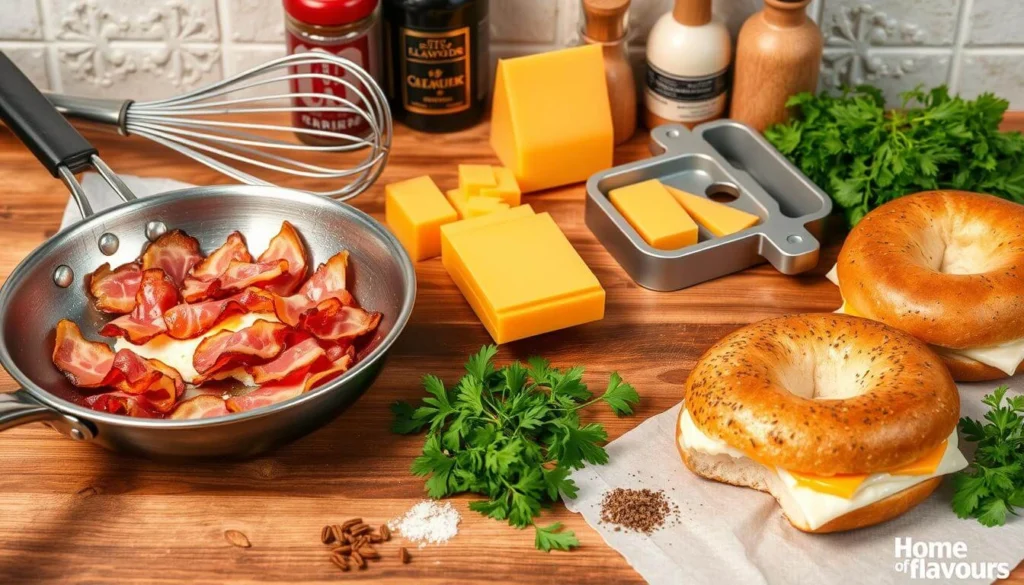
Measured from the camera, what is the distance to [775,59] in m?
1.60

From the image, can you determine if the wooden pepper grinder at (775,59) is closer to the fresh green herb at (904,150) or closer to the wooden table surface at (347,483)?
the fresh green herb at (904,150)

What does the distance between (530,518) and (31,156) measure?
102 centimetres

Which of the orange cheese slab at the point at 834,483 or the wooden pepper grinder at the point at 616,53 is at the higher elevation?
Result: the wooden pepper grinder at the point at 616,53

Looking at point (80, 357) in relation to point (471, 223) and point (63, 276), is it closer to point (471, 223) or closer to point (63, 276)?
point (63, 276)

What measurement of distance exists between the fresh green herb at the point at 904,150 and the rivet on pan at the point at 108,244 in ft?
3.02

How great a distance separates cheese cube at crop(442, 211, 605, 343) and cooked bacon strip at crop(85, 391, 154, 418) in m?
0.41

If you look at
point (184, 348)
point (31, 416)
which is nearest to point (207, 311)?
point (184, 348)

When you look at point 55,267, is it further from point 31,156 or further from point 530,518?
point 530,518

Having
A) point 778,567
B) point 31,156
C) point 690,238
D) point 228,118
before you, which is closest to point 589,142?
point 690,238

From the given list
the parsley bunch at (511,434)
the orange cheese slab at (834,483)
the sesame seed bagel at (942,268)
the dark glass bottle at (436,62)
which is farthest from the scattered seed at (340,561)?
the dark glass bottle at (436,62)

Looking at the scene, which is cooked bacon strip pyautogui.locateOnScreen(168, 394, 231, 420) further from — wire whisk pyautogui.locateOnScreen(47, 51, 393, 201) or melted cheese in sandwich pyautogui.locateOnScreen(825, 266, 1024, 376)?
melted cheese in sandwich pyautogui.locateOnScreen(825, 266, 1024, 376)

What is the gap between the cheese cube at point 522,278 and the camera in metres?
1.34

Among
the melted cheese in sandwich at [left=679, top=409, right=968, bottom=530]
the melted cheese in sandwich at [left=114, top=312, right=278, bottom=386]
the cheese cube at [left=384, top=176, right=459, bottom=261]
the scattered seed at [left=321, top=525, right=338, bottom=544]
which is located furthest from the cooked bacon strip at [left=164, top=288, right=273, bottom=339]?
the melted cheese in sandwich at [left=679, top=409, right=968, bottom=530]

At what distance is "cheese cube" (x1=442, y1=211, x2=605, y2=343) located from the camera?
4.38 ft
